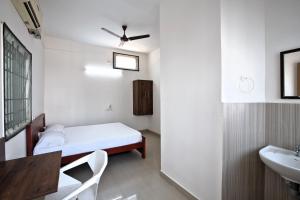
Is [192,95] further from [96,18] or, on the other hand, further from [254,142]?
[96,18]

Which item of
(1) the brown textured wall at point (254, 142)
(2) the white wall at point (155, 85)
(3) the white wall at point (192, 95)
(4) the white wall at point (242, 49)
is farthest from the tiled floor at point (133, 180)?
(2) the white wall at point (155, 85)

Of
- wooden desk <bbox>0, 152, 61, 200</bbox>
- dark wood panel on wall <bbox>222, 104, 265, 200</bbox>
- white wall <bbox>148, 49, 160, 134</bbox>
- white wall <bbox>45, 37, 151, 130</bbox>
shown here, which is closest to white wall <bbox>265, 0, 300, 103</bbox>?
dark wood panel on wall <bbox>222, 104, 265, 200</bbox>

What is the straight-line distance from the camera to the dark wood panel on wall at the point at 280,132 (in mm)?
1521

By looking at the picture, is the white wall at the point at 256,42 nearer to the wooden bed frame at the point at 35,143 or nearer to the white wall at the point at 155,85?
the wooden bed frame at the point at 35,143

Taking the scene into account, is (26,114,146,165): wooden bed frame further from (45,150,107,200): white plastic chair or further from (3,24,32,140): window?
(45,150,107,200): white plastic chair

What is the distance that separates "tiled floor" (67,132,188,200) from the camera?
1.92m

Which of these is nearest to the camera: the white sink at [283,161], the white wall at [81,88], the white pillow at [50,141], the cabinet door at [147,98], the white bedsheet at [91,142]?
the white sink at [283,161]

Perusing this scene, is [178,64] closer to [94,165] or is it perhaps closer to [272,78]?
[272,78]

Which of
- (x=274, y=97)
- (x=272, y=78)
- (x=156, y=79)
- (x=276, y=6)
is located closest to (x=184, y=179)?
(x=274, y=97)

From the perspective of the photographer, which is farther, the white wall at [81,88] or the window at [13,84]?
the white wall at [81,88]

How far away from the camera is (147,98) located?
500 centimetres

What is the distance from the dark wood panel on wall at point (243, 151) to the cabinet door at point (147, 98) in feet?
11.7

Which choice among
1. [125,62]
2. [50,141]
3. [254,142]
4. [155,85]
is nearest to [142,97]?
[155,85]

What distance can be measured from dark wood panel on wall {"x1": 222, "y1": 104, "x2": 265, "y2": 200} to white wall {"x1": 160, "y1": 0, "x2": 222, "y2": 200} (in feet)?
0.30
